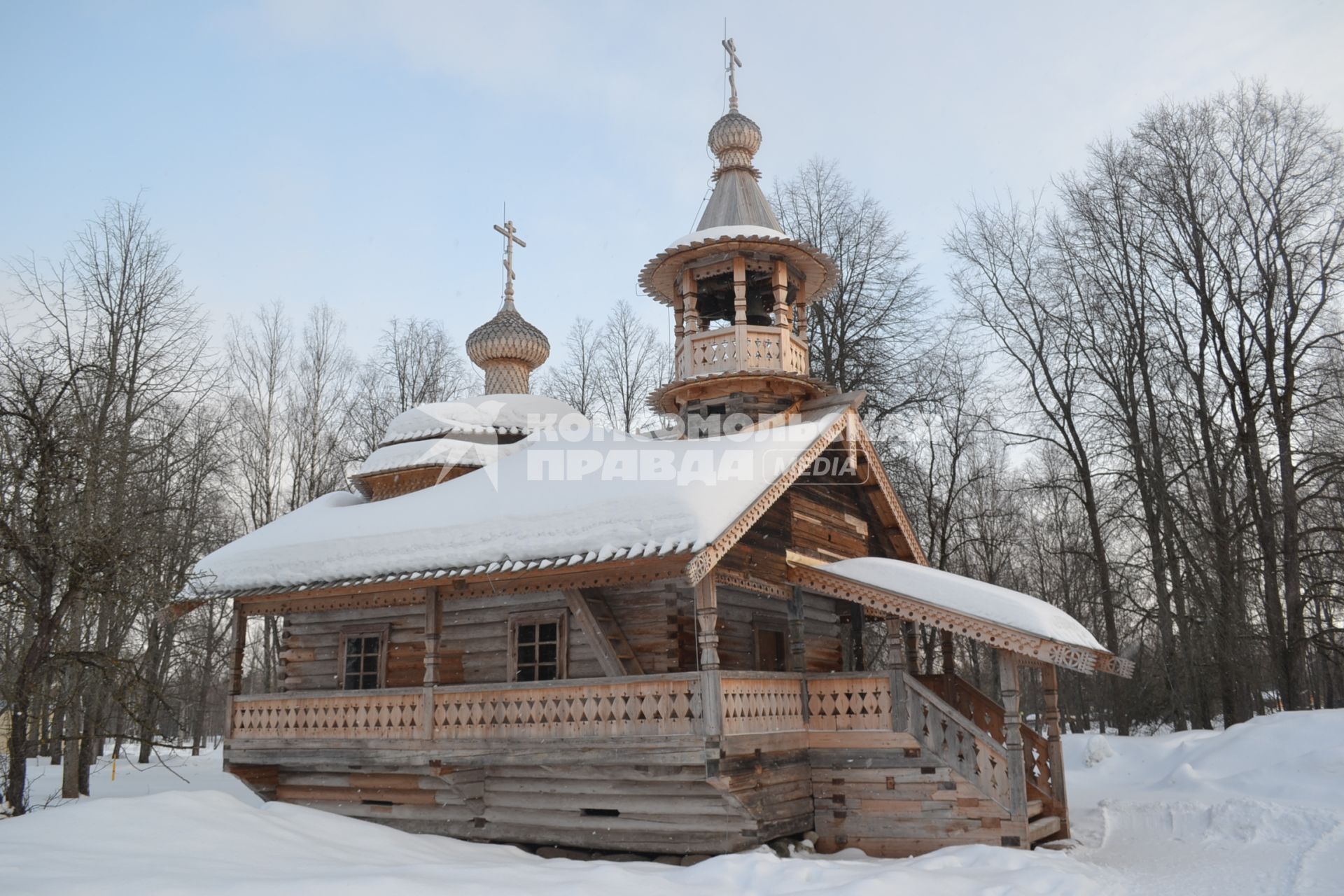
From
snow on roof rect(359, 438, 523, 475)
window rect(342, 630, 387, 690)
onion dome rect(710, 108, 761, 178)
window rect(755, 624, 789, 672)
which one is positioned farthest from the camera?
onion dome rect(710, 108, 761, 178)

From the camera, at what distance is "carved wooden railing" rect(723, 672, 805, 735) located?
1195 centimetres

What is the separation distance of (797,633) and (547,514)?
14.3ft

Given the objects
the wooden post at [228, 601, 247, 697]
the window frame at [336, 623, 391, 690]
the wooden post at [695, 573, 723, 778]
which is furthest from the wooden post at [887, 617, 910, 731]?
the wooden post at [228, 601, 247, 697]

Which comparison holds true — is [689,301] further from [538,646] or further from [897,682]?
[897,682]

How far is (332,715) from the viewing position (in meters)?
14.9

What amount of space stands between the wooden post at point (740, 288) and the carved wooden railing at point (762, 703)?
7.21 metres

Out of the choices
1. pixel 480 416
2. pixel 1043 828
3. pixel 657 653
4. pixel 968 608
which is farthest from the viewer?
pixel 480 416

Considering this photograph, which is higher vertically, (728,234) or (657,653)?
(728,234)

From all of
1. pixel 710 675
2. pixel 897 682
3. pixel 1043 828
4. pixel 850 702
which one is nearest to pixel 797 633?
pixel 850 702

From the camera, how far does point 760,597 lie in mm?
15828

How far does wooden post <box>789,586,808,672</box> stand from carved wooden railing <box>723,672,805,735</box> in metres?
0.85

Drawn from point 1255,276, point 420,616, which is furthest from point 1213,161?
point 420,616

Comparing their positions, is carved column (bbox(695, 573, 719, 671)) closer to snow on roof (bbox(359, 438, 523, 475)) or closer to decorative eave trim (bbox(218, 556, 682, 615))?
decorative eave trim (bbox(218, 556, 682, 615))

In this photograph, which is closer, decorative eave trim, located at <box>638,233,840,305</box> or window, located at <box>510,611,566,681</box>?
window, located at <box>510,611,566,681</box>
